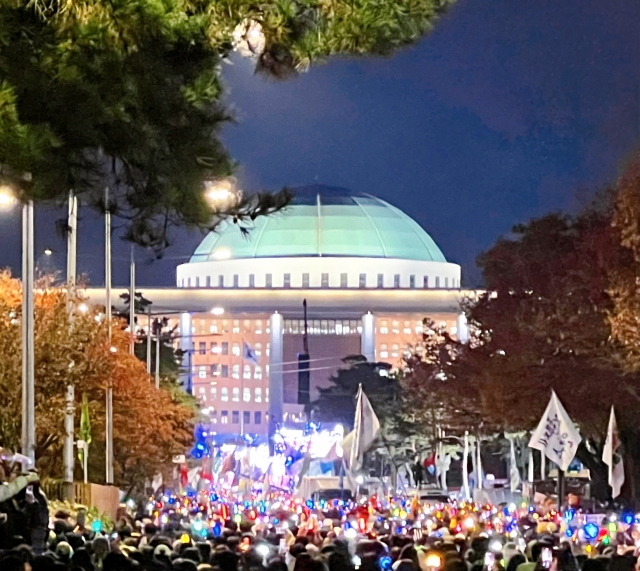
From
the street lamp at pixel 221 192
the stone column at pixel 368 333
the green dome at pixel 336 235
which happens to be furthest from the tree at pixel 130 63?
the green dome at pixel 336 235

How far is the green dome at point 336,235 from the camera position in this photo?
15562 centimetres

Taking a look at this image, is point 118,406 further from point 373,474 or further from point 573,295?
point 373,474

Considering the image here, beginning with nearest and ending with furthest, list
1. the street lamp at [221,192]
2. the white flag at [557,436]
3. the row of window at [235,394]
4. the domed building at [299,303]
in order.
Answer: the street lamp at [221,192] → the white flag at [557,436] → the domed building at [299,303] → the row of window at [235,394]

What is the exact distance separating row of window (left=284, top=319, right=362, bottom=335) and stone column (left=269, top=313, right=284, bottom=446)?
63.8 inches

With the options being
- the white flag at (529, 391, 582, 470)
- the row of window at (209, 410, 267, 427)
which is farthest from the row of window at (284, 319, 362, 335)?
the white flag at (529, 391, 582, 470)

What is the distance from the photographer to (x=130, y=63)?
9.25 meters

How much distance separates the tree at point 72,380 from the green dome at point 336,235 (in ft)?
347

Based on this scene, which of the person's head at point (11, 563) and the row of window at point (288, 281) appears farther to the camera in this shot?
the row of window at point (288, 281)

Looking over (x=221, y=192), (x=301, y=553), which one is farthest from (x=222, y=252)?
(x=221, y=192)

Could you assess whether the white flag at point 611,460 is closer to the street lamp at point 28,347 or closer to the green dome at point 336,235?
the street lamp at point 28,347

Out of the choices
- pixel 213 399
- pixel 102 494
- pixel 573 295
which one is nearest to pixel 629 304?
pixel 573 295

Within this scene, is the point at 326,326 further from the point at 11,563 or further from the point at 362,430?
the point at 11,563

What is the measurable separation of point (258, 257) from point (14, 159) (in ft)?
474

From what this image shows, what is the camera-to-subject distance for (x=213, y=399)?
155750mm
